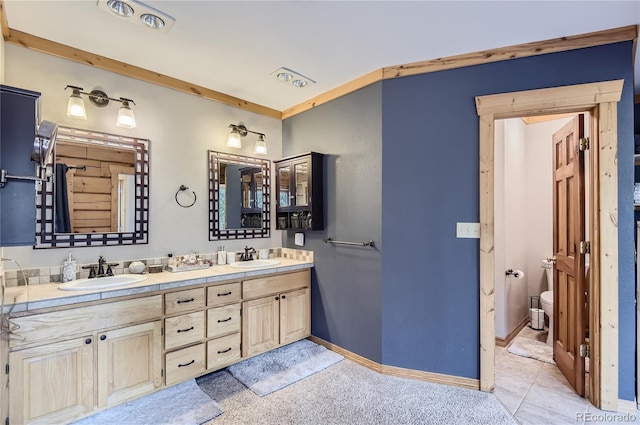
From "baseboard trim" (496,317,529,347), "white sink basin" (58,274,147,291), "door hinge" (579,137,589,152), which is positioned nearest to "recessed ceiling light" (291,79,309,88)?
"white sink basin" (58,274,147,291)

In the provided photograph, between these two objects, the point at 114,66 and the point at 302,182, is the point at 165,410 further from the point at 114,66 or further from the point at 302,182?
the point at 114,66

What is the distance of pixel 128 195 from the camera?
2486 millimetres

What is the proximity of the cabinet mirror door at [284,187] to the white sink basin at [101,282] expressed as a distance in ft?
4.84

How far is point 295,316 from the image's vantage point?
3014 mm

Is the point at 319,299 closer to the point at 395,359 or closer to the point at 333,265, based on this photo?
the point at 333,265

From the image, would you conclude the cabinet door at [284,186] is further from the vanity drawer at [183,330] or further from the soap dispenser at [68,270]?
the soap dispenser at [68,270]

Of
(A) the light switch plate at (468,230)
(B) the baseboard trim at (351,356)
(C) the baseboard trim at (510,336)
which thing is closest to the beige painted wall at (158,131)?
(B) the baseboard trim at (351,356)

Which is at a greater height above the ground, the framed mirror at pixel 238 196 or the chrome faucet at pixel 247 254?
the framed mirror at pixel 238 196

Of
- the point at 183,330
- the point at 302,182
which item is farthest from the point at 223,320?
the point at 302,182

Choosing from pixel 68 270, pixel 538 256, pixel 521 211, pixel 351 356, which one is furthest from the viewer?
pixel 538 256

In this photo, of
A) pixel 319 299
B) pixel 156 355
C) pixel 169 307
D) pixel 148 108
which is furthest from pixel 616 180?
pixel 148 108

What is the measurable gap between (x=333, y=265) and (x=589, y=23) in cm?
252

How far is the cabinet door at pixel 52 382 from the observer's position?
1.65m

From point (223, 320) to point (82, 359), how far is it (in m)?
0.90
